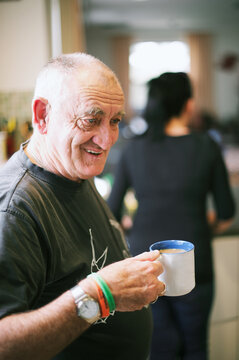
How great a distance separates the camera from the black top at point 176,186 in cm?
138

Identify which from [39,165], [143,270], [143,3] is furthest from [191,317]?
[143,3]

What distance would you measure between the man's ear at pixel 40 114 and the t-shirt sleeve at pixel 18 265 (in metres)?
0.20

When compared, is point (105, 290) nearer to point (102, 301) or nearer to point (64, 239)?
point (102, 301)

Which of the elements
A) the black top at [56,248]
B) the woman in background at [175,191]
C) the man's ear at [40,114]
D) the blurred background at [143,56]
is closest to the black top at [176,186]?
the woman in background at [175,191]

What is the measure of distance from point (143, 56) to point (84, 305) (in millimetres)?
9991

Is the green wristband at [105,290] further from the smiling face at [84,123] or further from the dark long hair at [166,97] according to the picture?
the dark long hair at [166,97]

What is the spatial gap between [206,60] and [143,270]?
10013 mm

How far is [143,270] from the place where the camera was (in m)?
0.70

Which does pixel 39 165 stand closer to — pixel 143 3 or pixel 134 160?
pixel 134 160

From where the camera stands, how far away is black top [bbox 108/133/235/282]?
138cm

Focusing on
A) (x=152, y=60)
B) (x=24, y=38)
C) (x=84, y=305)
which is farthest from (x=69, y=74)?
(x=152, y=60)

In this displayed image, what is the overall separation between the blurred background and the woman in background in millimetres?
152

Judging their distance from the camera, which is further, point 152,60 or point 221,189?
point 152,60

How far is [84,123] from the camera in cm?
75
